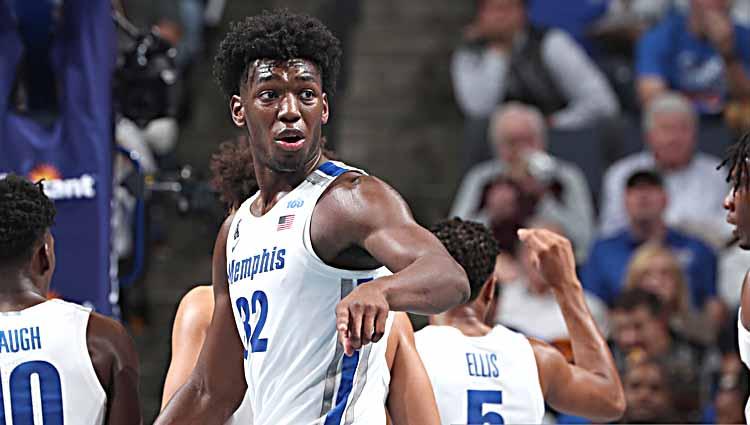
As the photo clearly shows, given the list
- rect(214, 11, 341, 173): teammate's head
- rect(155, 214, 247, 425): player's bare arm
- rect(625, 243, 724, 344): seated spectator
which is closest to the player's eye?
rect(214, 11, 341, 173): teammate's head

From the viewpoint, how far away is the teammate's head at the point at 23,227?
12.5 feet

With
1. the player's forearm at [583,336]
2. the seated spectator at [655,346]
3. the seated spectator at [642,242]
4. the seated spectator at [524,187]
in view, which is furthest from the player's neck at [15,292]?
the seated spectator at [642,242]

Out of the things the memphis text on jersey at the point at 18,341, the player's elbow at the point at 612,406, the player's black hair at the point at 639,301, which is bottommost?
the player's black hair at the point at 639,301

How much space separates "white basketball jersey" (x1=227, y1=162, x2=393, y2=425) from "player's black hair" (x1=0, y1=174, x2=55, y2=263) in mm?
677

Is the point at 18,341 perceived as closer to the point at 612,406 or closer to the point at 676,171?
the point at 612,406

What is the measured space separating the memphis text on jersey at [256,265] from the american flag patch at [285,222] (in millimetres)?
55

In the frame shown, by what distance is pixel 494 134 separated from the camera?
340 inches

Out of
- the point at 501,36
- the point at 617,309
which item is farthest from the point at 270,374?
the point at 501,36

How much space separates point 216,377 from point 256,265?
51 cm

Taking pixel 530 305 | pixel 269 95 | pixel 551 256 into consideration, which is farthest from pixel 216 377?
pixel 530 305

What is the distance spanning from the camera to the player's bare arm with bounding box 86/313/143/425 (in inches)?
151

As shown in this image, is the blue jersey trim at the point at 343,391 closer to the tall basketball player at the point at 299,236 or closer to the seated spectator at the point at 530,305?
the tall basketball player at the point at 299,236

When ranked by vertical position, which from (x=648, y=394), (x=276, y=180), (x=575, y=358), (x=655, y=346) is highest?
(x=276, y=180)

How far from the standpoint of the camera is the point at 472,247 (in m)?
4.35
